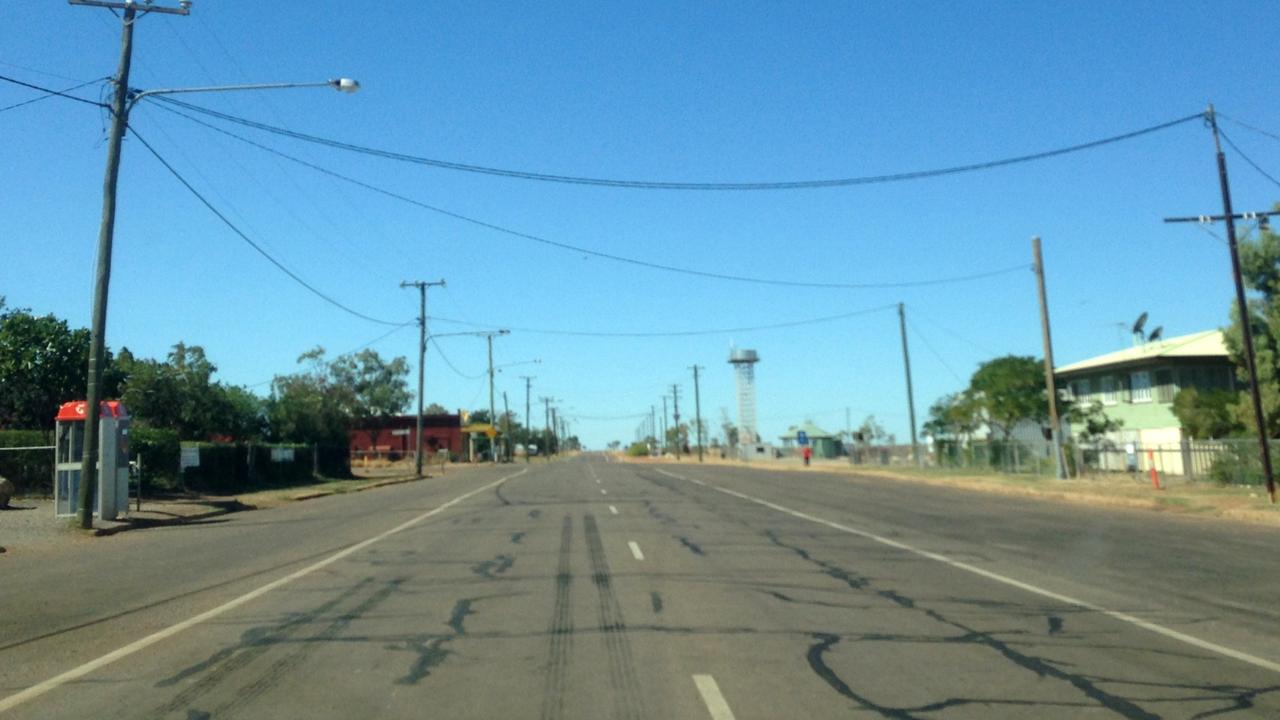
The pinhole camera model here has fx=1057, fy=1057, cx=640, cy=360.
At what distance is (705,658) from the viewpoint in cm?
871

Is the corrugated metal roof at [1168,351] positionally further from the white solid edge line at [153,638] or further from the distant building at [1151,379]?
the white solid edge line at [153,638]

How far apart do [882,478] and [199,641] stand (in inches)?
1784

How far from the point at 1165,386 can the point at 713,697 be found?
158 ft

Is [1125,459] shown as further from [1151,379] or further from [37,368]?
[37,368]

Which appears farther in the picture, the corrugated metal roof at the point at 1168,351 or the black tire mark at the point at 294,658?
the corrugated metal roof at the point at 1168,351

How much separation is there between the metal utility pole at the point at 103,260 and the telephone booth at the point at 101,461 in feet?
3.14

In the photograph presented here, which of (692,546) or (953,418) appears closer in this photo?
(692,546)

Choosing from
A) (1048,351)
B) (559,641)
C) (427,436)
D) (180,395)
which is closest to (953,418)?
(1048,351)

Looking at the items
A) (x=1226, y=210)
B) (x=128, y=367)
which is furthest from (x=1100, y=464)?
(x=128, y=367)

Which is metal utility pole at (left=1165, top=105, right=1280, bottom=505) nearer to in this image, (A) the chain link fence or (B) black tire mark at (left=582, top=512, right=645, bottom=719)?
(A) the chain link fence

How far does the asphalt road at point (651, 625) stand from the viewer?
744 centimetres

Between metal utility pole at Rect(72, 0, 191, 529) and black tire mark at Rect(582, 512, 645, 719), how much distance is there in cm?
1255

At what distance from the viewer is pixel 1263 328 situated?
Answer: 3738cm

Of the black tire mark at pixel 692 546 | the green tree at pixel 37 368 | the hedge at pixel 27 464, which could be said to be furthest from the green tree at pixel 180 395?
the black tire mark at pixel 692 546
